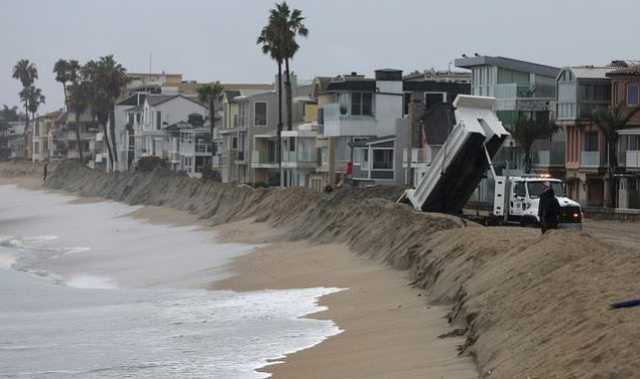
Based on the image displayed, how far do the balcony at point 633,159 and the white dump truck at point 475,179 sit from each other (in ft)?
63.1

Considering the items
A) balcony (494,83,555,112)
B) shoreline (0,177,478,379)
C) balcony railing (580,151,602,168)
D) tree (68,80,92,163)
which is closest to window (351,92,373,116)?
balcony (494,83,555,112)

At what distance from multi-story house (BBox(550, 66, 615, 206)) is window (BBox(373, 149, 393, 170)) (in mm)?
10400

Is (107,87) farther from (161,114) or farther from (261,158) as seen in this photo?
(261,158)

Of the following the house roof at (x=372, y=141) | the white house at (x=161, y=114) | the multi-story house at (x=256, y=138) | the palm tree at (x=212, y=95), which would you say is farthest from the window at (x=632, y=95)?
the white house at (x=161, y=114)

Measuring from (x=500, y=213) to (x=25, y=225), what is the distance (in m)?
40.9

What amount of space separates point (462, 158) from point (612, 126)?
74.6ft

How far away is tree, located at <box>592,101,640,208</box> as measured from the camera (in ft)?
191

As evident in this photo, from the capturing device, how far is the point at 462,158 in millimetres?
37656

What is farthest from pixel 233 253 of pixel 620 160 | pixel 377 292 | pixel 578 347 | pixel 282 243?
pixel 578 347

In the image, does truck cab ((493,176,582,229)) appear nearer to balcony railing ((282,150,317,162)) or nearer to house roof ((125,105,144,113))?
balcony railing ((282,150,317,162))

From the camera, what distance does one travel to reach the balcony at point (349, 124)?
77375mm

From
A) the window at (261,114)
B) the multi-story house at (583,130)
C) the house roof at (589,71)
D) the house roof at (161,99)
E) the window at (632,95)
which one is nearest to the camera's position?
the window at (632,95)

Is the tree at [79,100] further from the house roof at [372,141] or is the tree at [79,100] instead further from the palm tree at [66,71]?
the house roof at [372,141]

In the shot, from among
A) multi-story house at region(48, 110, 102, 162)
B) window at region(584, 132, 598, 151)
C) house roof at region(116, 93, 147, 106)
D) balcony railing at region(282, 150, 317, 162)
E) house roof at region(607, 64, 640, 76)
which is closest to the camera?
house roof at region(607, 64, 640, 76)
